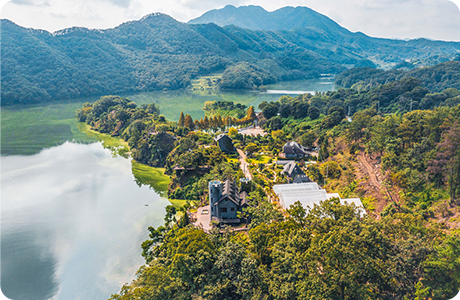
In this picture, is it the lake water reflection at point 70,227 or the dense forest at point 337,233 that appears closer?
the dense forest at point 337,233

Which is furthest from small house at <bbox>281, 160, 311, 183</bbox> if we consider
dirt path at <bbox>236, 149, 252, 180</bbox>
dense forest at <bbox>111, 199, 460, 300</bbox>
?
dense forest at <bbox>111, 199, 460, 300</bbox>

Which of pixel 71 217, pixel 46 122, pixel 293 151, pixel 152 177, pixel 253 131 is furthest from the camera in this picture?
pixel 46 122

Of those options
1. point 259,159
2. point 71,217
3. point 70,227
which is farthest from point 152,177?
point 259,159

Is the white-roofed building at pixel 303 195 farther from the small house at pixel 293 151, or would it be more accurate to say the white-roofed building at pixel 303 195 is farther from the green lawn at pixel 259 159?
the small house at pixel 293 151

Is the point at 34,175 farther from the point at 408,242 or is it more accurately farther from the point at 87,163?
the point at 408,242

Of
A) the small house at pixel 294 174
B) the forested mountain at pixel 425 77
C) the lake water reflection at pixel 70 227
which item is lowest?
the lake water reflection at pixel 70 227

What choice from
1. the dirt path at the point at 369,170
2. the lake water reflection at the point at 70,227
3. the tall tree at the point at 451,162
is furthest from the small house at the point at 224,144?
the tall tree at the point at 451,162

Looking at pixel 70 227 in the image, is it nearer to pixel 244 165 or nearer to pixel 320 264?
pixel 244 165
